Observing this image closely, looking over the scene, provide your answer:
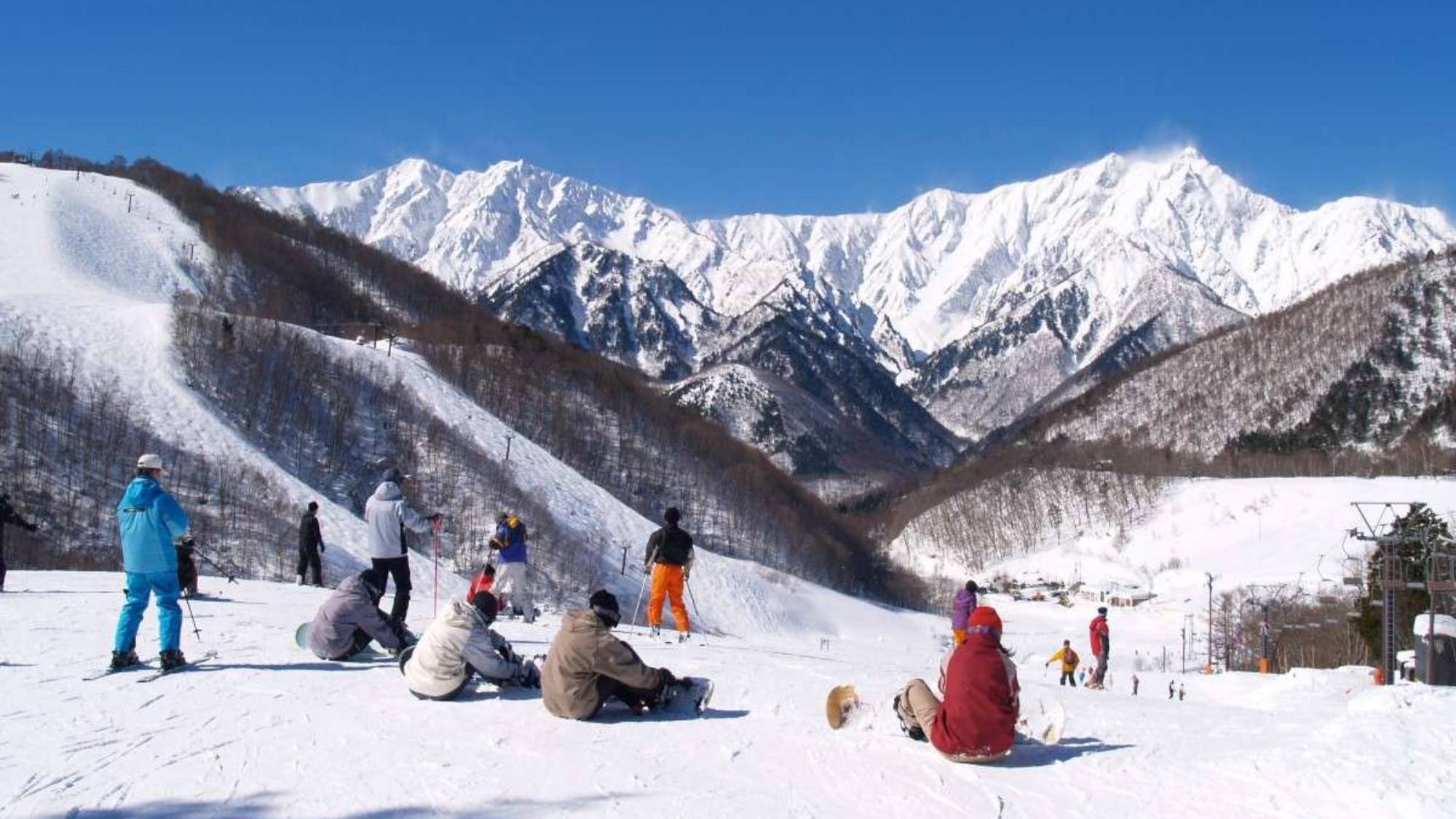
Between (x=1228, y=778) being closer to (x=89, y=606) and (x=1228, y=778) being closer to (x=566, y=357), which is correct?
(x=89, y=606)

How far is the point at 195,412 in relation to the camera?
50188 mm

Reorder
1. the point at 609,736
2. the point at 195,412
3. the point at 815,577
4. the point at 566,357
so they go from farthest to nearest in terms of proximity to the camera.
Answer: the point at 566,357 < the point at 815,577 < the point at 195,412 < the point at 609,736

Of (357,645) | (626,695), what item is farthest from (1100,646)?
(357,645)

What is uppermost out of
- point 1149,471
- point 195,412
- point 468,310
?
point 468,310

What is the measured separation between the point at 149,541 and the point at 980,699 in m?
8.14

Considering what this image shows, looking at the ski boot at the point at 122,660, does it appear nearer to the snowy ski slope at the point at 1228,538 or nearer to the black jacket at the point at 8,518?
the black jacket at the point at 8,518

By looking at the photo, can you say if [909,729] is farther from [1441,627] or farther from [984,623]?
[1441,627]

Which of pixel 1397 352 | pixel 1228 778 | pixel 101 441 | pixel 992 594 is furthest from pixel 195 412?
pixel 1397 352

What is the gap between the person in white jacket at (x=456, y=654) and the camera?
10.2 meters

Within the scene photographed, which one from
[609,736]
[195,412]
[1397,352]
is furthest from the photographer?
[1397,352]

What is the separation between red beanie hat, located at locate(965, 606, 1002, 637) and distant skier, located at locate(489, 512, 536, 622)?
38.8 feet

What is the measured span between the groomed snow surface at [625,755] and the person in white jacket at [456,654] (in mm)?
216

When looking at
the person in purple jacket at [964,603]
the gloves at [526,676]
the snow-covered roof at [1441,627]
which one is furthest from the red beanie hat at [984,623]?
the snow-covered roof at [1441,627]

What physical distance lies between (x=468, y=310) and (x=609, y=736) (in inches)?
5440
